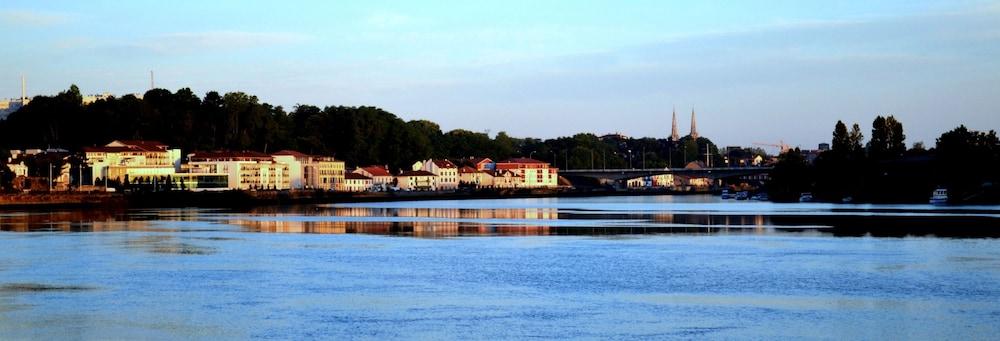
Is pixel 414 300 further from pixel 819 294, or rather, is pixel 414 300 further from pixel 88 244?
pixel 88 244

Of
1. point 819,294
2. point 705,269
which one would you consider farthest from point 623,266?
point 819,294

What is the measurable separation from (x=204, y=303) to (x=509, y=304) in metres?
5.74

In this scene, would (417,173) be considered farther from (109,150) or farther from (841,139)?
(841,139)

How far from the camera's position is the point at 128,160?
441 ft

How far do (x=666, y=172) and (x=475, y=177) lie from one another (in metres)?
26.5

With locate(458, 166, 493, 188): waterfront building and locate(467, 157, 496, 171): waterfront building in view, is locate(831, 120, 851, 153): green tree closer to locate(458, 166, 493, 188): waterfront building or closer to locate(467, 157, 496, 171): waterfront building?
locate(458, 166, 493, 188): waterfront building

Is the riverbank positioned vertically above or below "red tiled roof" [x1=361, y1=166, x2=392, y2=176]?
below

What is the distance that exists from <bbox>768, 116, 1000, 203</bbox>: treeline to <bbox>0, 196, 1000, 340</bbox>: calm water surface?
52.7 metres

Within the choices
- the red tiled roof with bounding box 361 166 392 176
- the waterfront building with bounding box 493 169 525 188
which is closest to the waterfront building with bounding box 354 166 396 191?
the red tiled roof with bounding box 361 166 392 176

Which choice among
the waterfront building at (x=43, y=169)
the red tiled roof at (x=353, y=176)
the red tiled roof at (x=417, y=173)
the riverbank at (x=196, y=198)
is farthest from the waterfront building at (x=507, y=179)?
the waterfront building at (x=43, y=169)

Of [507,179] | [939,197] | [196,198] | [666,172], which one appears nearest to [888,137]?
[939,197]

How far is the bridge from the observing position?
174587 millimetres

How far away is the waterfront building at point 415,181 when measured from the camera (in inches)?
6678

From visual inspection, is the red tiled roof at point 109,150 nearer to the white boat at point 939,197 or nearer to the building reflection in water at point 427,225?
the building reflection in water at point 427,225
